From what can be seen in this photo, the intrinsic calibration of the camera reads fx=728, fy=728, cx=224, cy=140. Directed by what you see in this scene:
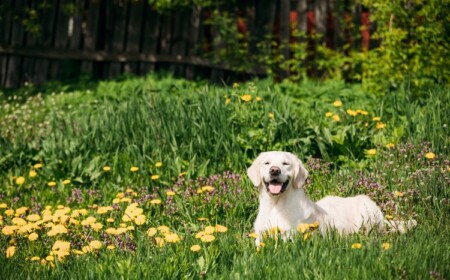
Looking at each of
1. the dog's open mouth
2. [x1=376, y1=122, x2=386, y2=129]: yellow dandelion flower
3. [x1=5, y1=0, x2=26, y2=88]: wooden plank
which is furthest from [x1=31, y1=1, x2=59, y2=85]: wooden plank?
the dog's open mouth

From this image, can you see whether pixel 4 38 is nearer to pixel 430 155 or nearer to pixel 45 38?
pixel 45 38

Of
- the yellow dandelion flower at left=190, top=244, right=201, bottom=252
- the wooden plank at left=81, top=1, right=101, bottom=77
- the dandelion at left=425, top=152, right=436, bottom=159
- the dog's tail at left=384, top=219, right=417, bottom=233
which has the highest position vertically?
the wooden plank at left=81, top=1, right=101, bottom=77

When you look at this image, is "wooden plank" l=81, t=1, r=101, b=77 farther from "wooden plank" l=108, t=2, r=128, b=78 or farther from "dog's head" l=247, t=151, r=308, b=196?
"dog's head" l=247, t=151, r=308, b=196

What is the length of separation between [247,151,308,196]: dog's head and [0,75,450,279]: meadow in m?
0.36

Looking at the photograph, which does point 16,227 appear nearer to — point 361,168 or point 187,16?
point 361,168

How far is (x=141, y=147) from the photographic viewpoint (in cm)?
679

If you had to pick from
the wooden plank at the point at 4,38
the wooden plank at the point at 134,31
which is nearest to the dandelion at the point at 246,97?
the wooden plank at the point at 134,31

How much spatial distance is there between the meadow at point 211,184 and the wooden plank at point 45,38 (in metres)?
4.24

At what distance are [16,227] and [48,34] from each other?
848 centimetres

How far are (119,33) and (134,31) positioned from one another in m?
0.28

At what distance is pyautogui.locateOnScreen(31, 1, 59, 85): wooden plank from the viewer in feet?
41.5

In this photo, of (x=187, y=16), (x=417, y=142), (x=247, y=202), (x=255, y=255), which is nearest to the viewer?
(x=255, y=255)

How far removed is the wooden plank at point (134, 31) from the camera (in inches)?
477

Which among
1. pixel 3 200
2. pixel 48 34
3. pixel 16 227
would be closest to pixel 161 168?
pixel 3 200
